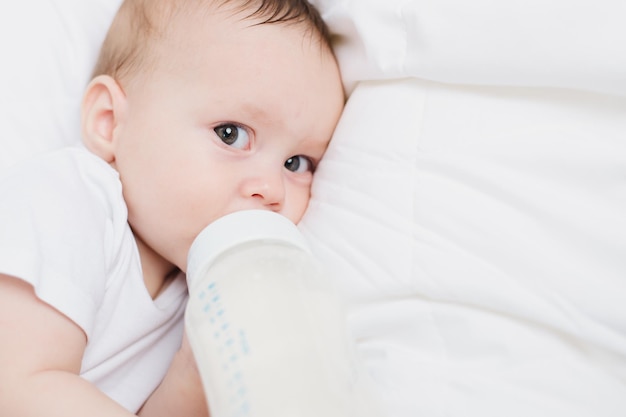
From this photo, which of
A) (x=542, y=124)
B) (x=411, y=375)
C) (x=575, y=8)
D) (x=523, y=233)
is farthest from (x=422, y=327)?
(x=575, y=8)

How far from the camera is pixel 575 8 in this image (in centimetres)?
82

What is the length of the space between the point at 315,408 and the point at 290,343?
0.23 ft

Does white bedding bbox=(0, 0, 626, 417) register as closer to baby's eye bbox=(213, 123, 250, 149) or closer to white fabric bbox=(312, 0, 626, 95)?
white fabric bbox=(312, 0, 626, 95)

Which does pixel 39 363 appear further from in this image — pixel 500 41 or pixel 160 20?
pixel 500 41

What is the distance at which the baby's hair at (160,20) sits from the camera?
108cm

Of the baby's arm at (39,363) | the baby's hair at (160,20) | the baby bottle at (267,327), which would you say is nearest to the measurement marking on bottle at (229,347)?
the baby bottle at (267,327)

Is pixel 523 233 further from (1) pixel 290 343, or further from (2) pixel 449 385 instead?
(1) pixel 290 343

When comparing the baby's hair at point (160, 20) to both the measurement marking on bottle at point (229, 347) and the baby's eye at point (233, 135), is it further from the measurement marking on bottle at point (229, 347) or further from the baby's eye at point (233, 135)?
the measurement marking on bottle at point (229, 347)

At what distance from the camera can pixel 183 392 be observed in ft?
3.25

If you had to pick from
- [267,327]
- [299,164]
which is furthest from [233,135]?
[267,327]

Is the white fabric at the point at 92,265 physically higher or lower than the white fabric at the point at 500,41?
lower

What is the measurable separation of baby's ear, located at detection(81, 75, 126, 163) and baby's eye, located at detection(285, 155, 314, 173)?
0.28m

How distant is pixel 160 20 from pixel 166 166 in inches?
10.2

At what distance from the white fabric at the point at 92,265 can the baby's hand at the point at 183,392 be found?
7 cm
